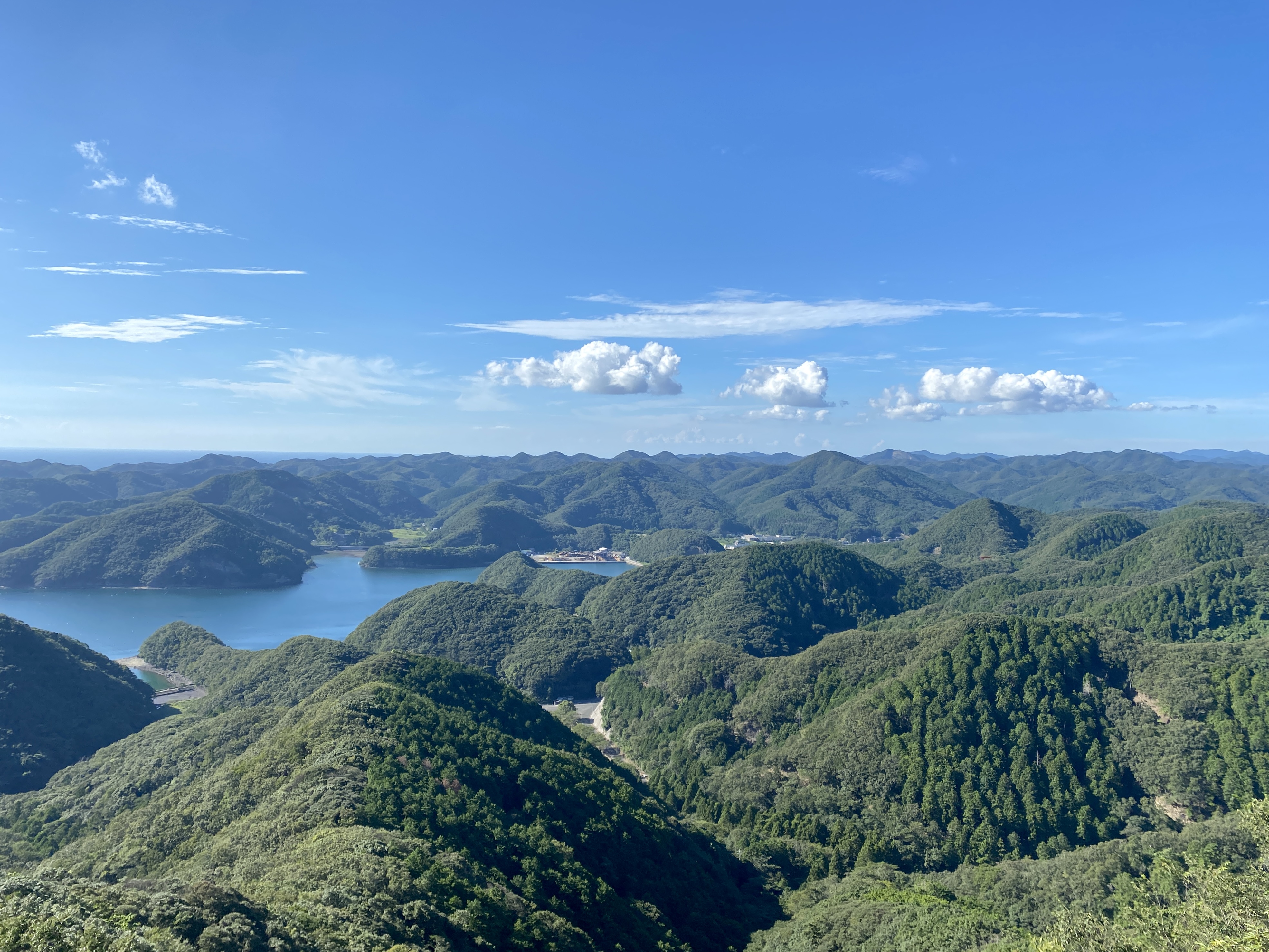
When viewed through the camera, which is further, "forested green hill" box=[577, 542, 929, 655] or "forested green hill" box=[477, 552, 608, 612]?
"forested green hill" box=[477, 552, 608, 612]

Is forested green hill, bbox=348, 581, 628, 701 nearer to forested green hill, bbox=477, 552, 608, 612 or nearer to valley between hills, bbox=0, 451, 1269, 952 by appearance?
valley between hills, bbox=0, 451, 1269, 952

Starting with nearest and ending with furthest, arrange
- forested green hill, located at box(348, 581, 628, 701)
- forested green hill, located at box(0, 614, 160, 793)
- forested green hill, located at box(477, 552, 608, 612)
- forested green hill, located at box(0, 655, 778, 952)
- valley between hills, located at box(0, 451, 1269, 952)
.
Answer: forested green hill, located at box(0, 655, 778, 952) < valley between hills, located at box(0, 451, 1269, 952) < forested green hill, located at box(0, 614, 160, 793) < forested green hill, located at box(348, 581, 628, 701) < forested green hill, located at box(477, 552, 608, 612)

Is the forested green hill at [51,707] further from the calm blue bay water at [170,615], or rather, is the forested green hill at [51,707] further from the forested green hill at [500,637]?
the calm blue bay water at [170,615]

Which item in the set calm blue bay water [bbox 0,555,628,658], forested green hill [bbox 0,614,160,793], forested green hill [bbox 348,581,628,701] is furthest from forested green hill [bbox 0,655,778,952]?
calm blue bay water [bbox 0,555,628,658]

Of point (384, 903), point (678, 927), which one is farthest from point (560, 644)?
point (384, 903)

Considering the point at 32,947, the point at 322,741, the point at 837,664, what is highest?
the point at 32,947

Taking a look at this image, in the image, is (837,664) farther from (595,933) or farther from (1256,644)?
(595,933)

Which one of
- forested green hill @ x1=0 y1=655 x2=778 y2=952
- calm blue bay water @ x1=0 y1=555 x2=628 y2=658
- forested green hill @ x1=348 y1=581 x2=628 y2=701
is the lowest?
calm blue bay water @ x1=0 y1=555 x2=628 y2=658

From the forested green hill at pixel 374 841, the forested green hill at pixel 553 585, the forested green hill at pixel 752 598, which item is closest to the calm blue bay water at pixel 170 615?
the forested green hill at pixel 553 585

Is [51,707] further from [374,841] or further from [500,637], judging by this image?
[374,841]
